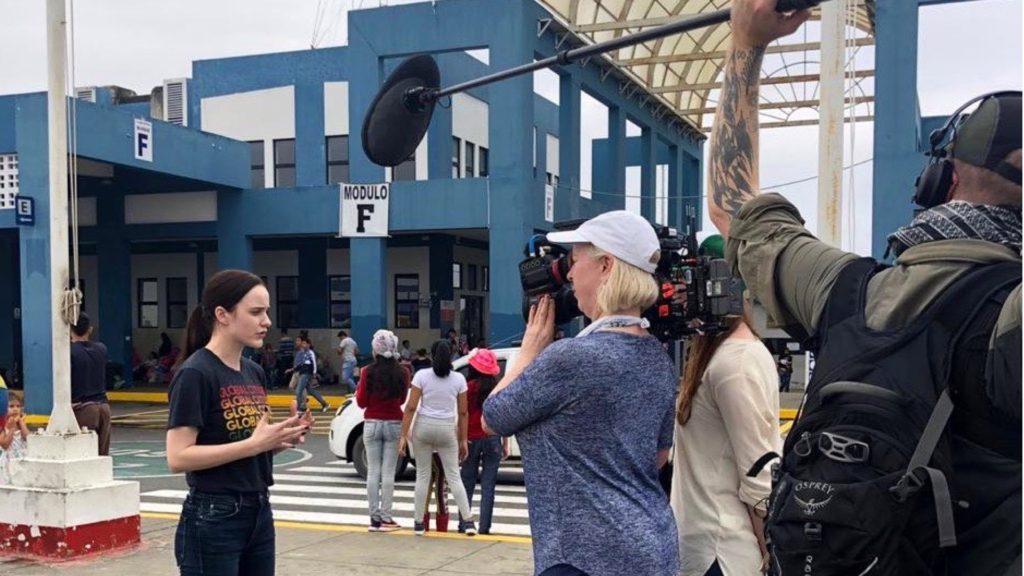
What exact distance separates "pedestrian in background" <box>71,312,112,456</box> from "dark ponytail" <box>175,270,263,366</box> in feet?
16.9

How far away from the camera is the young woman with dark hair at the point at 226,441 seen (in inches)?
140

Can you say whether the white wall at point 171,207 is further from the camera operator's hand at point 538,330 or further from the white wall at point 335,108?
the camera operator's hand at point 538,330

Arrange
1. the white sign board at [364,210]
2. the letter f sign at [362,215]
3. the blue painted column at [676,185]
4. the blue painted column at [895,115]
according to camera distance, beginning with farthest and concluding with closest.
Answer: the blue painted column at [676,185], the letter f sign at [362,215], the white sign board at [364,210], the blue painted column at [895,115]

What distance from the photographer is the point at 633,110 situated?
1085 inches

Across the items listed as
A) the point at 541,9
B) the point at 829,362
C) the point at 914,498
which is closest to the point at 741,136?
the point at 829,362

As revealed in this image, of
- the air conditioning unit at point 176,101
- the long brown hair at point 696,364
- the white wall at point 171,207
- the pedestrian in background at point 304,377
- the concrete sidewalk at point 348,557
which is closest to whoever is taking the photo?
the long brown hair at point 696,364

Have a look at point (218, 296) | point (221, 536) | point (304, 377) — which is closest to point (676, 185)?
point (304, 377)

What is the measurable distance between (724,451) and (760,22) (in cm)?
143

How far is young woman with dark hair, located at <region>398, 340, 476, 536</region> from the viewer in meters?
7.98

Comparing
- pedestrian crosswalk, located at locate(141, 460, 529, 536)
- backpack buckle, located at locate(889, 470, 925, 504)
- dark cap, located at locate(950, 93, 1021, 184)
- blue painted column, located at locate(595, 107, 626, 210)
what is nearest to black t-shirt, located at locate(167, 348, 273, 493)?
backpack buckle, located at locate(889, 470, 925, 504)

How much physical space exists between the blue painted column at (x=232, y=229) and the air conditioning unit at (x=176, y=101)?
4695 millimetres

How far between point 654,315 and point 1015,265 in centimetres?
122

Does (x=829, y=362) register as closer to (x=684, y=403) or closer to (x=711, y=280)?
(x=711, y=280)

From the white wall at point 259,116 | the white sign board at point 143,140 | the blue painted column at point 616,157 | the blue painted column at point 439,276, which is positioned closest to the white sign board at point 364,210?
the white sign board at point 143,140
